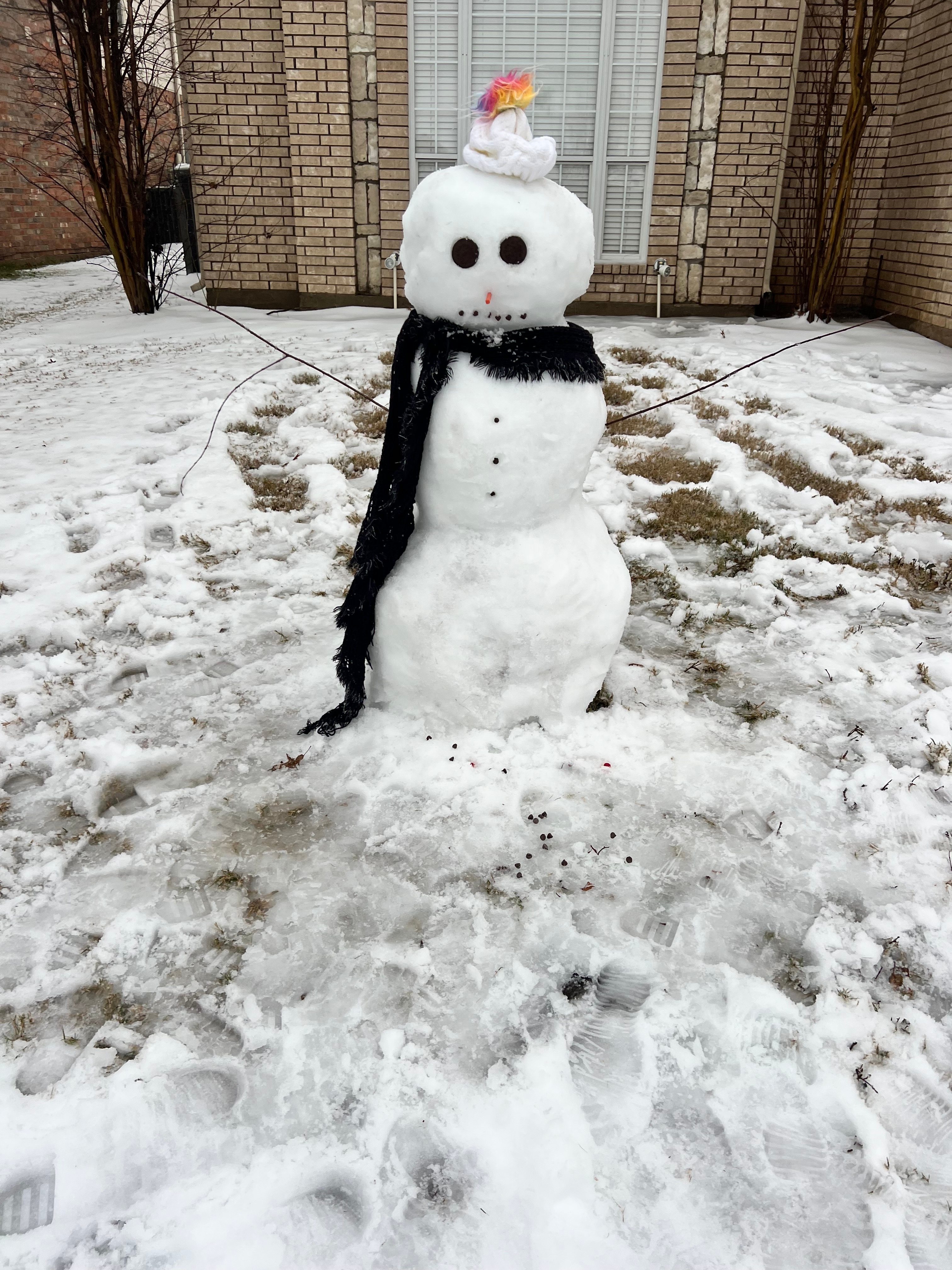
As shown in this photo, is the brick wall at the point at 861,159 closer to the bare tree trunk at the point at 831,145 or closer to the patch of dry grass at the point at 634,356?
the bare tree trunk at the point at 831,145

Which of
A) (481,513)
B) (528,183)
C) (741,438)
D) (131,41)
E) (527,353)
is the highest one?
(131,41)

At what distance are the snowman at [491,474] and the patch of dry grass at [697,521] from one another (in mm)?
1568

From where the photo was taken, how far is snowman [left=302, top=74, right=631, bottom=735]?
1921 millimetres

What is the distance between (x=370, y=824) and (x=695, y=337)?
22.8 ft

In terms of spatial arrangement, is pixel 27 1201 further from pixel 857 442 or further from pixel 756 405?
pixel 756 405

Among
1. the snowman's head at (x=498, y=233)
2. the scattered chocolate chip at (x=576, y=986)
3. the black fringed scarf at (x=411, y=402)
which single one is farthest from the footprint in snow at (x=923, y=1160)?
the snowman's head at (x=498, y=233)

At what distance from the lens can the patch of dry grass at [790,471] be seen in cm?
432

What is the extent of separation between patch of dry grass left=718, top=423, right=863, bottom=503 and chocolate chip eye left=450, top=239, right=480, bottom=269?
2959 millimetres

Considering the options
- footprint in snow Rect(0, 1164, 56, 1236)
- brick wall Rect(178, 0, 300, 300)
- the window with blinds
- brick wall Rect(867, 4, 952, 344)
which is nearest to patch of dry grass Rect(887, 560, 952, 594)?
footprint in snow Rect(0, 1164, 56, 1236)

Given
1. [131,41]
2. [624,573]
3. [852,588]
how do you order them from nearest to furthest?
[624,573] → [852,588] → [131,41]

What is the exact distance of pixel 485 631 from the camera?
7.34ft

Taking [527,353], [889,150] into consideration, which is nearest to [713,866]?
[527,353]

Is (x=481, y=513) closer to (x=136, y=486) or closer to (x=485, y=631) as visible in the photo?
(x=485, y=631)

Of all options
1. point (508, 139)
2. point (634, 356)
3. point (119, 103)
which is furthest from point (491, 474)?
point (119, 103)
